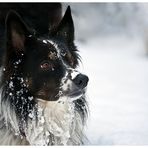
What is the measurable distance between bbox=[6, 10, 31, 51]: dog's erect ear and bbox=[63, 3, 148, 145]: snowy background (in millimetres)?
528

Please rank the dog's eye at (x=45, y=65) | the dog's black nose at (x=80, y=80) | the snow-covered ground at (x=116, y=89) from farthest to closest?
the snow-covered ground at (x=116, y=89)
the dog's eye at (x=45, y=65)
the dog's black nose at (x=80, y=80)

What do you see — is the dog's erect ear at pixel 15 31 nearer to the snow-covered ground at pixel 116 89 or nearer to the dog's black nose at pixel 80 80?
Answer: the dog's black nose at pixel 80 80

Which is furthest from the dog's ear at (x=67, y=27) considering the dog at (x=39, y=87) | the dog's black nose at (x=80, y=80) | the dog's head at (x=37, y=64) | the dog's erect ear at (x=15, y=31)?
the dog's black nose at (x=80, y=80)

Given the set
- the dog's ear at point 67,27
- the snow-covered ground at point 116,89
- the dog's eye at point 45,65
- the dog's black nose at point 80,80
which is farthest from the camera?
the snow-covered ground at point 116,89

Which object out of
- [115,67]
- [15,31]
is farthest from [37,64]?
[115,67]

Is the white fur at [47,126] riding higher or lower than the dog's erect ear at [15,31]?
lower

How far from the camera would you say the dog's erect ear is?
2.91 m

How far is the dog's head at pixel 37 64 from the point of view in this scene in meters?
2.93

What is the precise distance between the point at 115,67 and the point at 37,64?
1.06m

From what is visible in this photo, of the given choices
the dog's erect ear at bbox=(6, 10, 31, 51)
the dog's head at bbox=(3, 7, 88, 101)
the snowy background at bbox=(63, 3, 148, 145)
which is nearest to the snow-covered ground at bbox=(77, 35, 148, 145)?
the snowy background at bbox=(63, 3, 148, 145)

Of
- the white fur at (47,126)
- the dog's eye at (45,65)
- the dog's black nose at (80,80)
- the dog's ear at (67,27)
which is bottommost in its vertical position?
the white fur at (47,126)

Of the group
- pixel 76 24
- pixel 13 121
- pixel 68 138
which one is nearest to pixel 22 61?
pixel 13 121

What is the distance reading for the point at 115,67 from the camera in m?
3.93

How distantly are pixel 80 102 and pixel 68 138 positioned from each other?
22 centimetres
